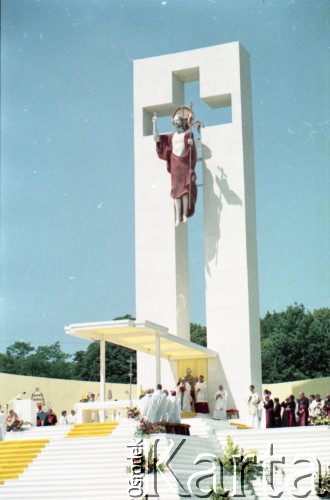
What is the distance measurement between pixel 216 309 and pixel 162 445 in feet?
35.4

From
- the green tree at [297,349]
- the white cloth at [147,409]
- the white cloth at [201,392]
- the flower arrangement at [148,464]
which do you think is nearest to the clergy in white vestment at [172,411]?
the white cloth at [147,409]

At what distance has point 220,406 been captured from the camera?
92.1 feet

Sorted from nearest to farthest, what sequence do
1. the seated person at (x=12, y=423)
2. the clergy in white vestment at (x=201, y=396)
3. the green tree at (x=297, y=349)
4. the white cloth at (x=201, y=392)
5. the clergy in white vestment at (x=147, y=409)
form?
the clergy in white vestment at (x=147, y=409), the seated person at (x=12, y=423), the clergy in white vestment at (x=201, y=396), the white cloth at (x=201, y=392), the green tree at (x=297, y=349)

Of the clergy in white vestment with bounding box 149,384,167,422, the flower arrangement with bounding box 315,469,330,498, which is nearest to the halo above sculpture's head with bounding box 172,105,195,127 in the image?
the clergy in white vestment with bounding box 149,384,167,422

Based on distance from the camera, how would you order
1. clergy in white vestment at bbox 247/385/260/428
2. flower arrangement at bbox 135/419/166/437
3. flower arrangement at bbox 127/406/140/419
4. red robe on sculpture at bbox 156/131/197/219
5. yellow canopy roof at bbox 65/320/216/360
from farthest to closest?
1. red robe on sculpture at bbox 156/131/197/219
2. clergy in white vestment at bbox 247/385/260/428
3. yellow canopy roof at bbox 65/320/216/360
4. flower arrangement at bbox 127/406/140/419
5. flower arrangement at bbox 135/419/166/437

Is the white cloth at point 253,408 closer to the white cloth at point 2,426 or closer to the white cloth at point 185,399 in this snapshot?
the white cloth at point 185,399

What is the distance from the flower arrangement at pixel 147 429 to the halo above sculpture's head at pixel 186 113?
12.4m

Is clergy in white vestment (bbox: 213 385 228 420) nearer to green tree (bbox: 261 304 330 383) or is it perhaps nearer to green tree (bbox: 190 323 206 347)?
green tree (bbox: 261 304 330 383)

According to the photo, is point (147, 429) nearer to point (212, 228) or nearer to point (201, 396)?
point (201, 396)

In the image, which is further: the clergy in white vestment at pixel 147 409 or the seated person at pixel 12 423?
the seated person at pixel 12 423

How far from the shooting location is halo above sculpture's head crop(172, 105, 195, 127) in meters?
30.3

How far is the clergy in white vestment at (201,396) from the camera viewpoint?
92.9 ft

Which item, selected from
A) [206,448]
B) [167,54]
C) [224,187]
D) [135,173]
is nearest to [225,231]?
[224,187]

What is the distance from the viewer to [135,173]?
31891 mm
